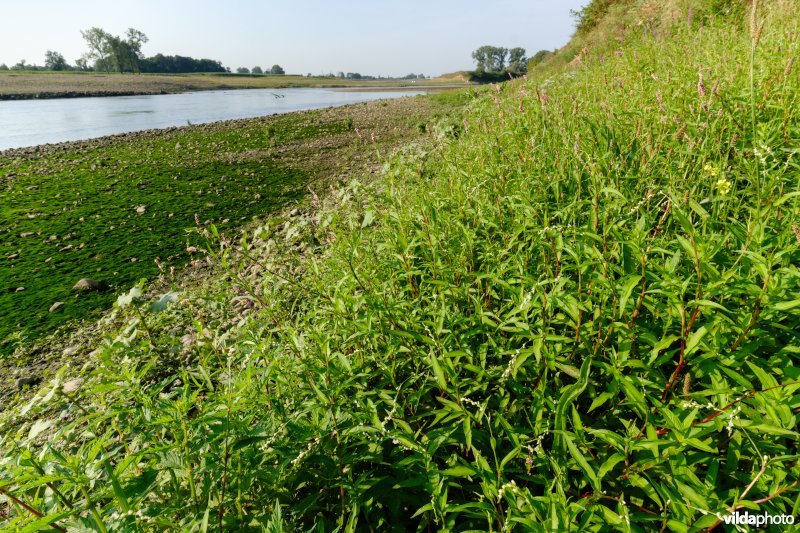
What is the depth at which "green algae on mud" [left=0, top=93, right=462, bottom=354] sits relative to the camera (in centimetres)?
632

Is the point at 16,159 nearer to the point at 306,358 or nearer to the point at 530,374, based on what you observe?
the point at 306,358

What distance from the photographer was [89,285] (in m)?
6.23

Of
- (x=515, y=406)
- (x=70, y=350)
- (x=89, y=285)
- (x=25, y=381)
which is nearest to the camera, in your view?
(x=515, y=406)

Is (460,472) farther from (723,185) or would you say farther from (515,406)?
(723,185)

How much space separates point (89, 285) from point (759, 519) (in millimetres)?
7741

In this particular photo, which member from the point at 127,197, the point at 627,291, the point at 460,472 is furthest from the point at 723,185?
the point at 127,197

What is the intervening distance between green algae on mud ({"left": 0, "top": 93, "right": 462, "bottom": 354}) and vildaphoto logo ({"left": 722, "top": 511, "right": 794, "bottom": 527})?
3.12 metres

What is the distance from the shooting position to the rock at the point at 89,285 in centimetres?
622

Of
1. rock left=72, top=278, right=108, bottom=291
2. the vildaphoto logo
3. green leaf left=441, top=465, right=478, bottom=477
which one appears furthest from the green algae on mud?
the vildaphoto logo

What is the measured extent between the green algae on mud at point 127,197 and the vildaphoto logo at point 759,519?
123 inches

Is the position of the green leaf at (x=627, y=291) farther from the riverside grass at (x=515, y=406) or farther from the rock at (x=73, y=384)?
the rock at (x=73, y=384)

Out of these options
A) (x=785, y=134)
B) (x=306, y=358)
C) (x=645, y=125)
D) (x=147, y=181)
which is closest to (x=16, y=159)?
(x=147, y=181)

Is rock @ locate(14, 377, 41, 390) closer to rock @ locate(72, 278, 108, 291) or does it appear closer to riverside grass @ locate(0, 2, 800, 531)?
rock @ locate(72, 278, 108, 291)

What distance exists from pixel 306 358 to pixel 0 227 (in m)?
9.72
